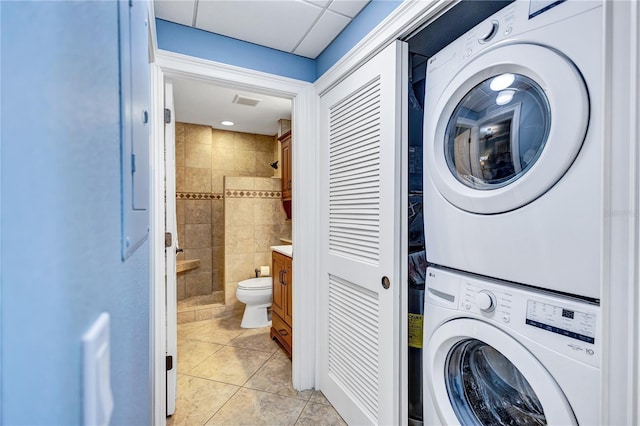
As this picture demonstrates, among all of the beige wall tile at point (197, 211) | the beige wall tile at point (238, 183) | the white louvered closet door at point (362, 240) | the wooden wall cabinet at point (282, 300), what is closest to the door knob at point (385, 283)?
the white louvered closet door at point (362, 240)

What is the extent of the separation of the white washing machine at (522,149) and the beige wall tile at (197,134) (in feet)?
10.2

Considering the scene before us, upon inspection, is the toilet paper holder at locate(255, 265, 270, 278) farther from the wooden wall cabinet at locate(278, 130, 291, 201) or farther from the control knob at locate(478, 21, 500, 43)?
the control knob at locate(478, 21, 500, 43)

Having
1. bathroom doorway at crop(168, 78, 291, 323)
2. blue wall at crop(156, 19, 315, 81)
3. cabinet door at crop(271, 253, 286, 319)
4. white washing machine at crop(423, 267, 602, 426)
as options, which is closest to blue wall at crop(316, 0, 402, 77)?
blue wall at crop(156, 19, 315, 81)

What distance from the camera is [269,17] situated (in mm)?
1562

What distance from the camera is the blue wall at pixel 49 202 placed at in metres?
0.16

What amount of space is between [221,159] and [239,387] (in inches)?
107

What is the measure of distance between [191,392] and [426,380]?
153 cm

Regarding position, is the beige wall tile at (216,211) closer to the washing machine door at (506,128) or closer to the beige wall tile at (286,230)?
the beige wall tile at (286,230)

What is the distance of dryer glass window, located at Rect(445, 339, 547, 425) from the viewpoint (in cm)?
92

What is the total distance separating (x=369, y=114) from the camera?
1.46m

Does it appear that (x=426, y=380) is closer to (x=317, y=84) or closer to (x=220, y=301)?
(x=317, y=84)

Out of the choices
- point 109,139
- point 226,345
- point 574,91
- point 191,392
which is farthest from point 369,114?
point 226,345

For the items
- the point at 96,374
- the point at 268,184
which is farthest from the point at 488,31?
the point at 268,184

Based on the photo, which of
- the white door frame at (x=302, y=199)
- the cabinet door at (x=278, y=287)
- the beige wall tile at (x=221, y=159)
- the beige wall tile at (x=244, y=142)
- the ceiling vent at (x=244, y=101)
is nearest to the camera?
the white door frame at (x=302, y=199)
